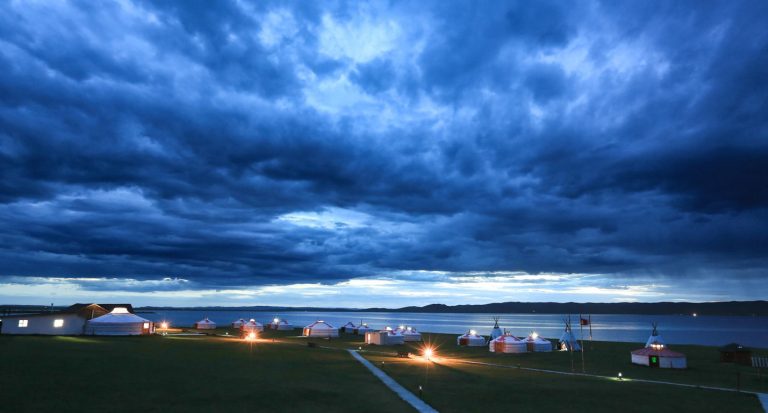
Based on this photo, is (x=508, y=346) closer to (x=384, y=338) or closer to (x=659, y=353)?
(x=659, y=353)

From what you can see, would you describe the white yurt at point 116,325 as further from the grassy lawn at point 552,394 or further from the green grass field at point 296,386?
the grassy lawn at point 552,394

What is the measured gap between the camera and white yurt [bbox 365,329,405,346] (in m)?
83.3

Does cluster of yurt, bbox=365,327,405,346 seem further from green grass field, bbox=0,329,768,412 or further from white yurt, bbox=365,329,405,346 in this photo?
green grass field, bbox=0,329,768,412

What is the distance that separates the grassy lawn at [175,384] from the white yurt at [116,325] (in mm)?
26251

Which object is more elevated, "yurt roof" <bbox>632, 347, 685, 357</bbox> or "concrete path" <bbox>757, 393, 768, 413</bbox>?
"yurt roof" <bbox>632, 347, 685, 357</bbox>

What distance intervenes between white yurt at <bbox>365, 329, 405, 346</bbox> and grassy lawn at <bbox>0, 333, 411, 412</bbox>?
36.6m

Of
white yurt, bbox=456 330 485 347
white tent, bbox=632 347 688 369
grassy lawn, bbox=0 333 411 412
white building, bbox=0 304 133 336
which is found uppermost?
white building, bbox=0 304 133 336

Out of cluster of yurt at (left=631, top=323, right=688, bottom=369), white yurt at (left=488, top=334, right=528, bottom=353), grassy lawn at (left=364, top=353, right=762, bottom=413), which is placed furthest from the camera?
white yurt at (left=488, top=334, right=528, bottom=353)

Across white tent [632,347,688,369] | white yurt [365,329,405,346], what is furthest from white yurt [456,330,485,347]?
white tent [632,347,688,369]

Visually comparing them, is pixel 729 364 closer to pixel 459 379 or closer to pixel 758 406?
pixel 758 406

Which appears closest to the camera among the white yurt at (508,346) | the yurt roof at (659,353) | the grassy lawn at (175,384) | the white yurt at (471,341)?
the grassy lawn at (175,384)

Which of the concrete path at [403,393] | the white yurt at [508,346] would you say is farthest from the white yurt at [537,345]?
the concrete path at [403,393]

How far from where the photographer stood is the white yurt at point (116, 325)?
240ft

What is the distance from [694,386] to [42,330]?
77108 millimetres
